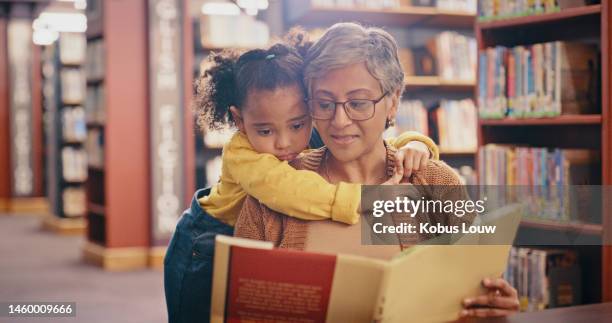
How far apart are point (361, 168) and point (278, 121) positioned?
0.21 meters

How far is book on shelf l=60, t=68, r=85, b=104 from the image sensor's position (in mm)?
8008

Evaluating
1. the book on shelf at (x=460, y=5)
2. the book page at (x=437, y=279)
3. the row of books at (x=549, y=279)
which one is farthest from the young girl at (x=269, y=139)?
the book on shelf at (x=460, y=5)

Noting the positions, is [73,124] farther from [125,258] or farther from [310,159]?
[310,159]

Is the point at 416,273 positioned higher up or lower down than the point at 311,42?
lower down

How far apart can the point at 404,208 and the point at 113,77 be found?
427 cm

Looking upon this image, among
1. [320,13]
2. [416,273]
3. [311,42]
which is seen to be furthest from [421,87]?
[416,273]

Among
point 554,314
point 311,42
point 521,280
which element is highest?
point 311,42

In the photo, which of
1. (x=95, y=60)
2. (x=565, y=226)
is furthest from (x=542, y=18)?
(x=95, y=60)

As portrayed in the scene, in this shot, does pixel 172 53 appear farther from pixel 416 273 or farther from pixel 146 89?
pixel 416 273

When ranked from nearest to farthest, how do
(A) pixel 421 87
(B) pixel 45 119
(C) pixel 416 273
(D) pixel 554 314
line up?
(C) pixel 416 273
(D) pixel 554 314
(A) pixel 421 87
(B) pixel 45 119

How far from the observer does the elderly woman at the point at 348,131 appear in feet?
5.25

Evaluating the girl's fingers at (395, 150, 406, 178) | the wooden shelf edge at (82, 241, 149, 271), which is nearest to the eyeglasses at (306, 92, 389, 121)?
the girl's fingers at (395, 150, 406, 178)

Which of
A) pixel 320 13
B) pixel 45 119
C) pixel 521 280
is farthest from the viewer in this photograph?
pixel 45 119

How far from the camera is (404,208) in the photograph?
1633 mm
